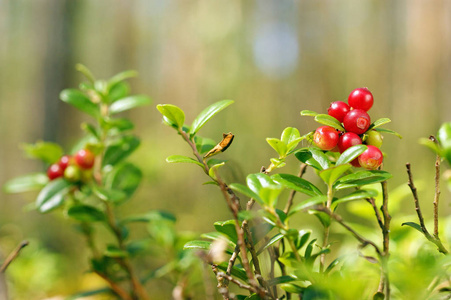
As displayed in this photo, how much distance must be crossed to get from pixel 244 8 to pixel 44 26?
5365 millimetres

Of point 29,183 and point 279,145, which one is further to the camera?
point 29,183

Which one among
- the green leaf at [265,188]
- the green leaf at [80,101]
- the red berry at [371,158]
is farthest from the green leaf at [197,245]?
the green leaf at [80,101]

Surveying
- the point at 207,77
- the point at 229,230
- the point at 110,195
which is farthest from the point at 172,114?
the point at 207,77

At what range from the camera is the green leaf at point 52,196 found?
802 mm

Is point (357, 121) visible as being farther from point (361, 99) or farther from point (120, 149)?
point (120, 149)

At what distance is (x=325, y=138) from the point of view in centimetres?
50

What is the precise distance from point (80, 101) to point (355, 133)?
0.61m

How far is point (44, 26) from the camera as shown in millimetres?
3988

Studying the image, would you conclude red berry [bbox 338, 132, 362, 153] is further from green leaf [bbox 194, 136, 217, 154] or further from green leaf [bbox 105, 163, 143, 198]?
green leaf [bbox 105, 163, 143, 198]

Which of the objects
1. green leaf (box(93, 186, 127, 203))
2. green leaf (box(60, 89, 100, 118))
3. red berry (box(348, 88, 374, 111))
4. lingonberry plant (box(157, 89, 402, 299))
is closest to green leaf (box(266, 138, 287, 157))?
lingonberry plant (box(157, 89, 402, 299))

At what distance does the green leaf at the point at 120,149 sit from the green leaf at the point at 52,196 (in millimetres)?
100

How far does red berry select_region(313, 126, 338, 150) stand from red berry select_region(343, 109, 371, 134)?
0.07 ft

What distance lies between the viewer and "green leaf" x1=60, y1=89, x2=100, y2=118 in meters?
0.84

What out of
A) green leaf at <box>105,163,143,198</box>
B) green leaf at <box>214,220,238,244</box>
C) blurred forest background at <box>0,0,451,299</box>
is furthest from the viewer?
blurred forest background at <box>0,0,451,299</box>
